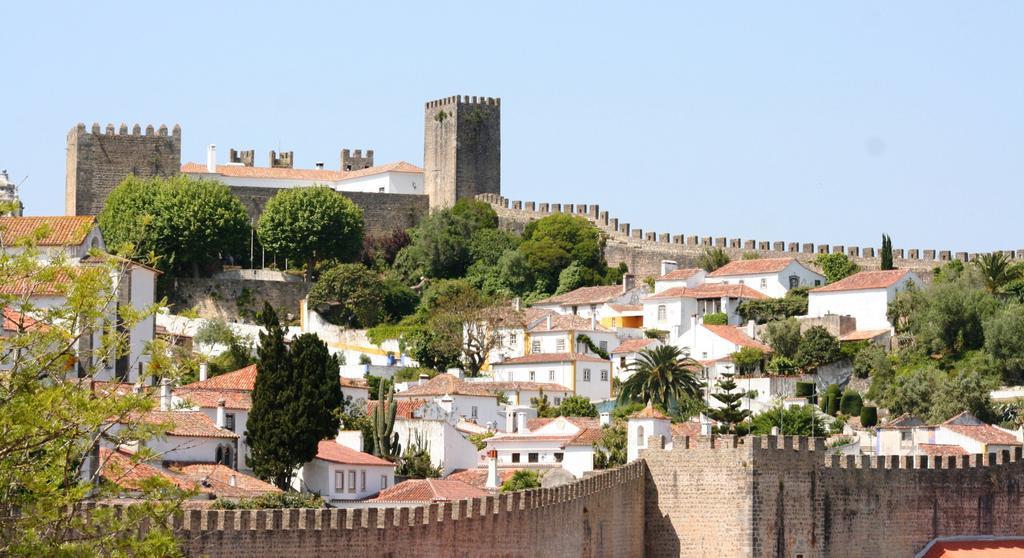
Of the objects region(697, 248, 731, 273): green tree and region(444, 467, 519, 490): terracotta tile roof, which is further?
region(697, 248, 731, 273): green tree

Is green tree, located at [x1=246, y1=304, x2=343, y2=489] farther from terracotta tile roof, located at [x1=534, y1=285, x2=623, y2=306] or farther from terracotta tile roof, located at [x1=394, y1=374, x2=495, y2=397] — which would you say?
terracotta tile roof, located at [x1=534, y1=285, x2=623, y2=306]

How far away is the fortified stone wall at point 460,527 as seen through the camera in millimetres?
33688

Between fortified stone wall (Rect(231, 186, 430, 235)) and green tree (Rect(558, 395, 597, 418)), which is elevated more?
fortified stone wall (Rect(231, 186, 430, 235))

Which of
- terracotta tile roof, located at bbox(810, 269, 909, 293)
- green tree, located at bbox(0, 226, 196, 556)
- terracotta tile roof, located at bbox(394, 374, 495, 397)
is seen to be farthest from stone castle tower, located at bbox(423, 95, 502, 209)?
green tree, located at bbox(0, 226, 196, 556)

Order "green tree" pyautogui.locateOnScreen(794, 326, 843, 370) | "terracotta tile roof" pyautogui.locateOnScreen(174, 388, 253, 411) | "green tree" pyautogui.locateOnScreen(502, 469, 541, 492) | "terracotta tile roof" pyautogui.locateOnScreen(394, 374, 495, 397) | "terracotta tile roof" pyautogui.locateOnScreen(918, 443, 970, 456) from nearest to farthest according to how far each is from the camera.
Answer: "green tree" pyautogui.locateOnScreen(502, 469, 541, 492)
"terracotta tile roof" pyautogui.locateOnScreen(174, 388, 253, 411)
"terracotta tile roof" pyautogui.locateOnScreen(918, 443, 970, 456)
"terracotta tile roof" pyautogui.locateOnScreen(394, 374, 495, 397)
"green tree" pyautogui.locateOnScreen(794, 326, 843, 370)

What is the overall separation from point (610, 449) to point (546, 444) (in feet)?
12.8

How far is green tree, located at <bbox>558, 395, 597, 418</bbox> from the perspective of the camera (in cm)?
6938

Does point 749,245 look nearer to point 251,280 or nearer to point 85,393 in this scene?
point 251,280

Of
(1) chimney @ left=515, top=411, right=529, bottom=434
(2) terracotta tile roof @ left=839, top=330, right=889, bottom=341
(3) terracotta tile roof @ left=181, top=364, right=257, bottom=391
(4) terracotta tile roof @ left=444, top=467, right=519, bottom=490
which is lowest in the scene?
(4) terracotta tile roof @ left=444, top=467, right=519, bottom=490

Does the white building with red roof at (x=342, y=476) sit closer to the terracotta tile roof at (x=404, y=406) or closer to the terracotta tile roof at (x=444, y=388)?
the terracotta tile roof at (x=404, y=406)

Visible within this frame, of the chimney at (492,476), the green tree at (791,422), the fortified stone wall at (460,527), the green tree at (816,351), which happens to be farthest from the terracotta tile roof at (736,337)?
the fortified stone wall at (460,527)

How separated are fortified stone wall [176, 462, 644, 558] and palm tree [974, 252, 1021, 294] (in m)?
37.4

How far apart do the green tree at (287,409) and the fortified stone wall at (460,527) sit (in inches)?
404

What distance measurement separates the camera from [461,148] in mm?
97812
